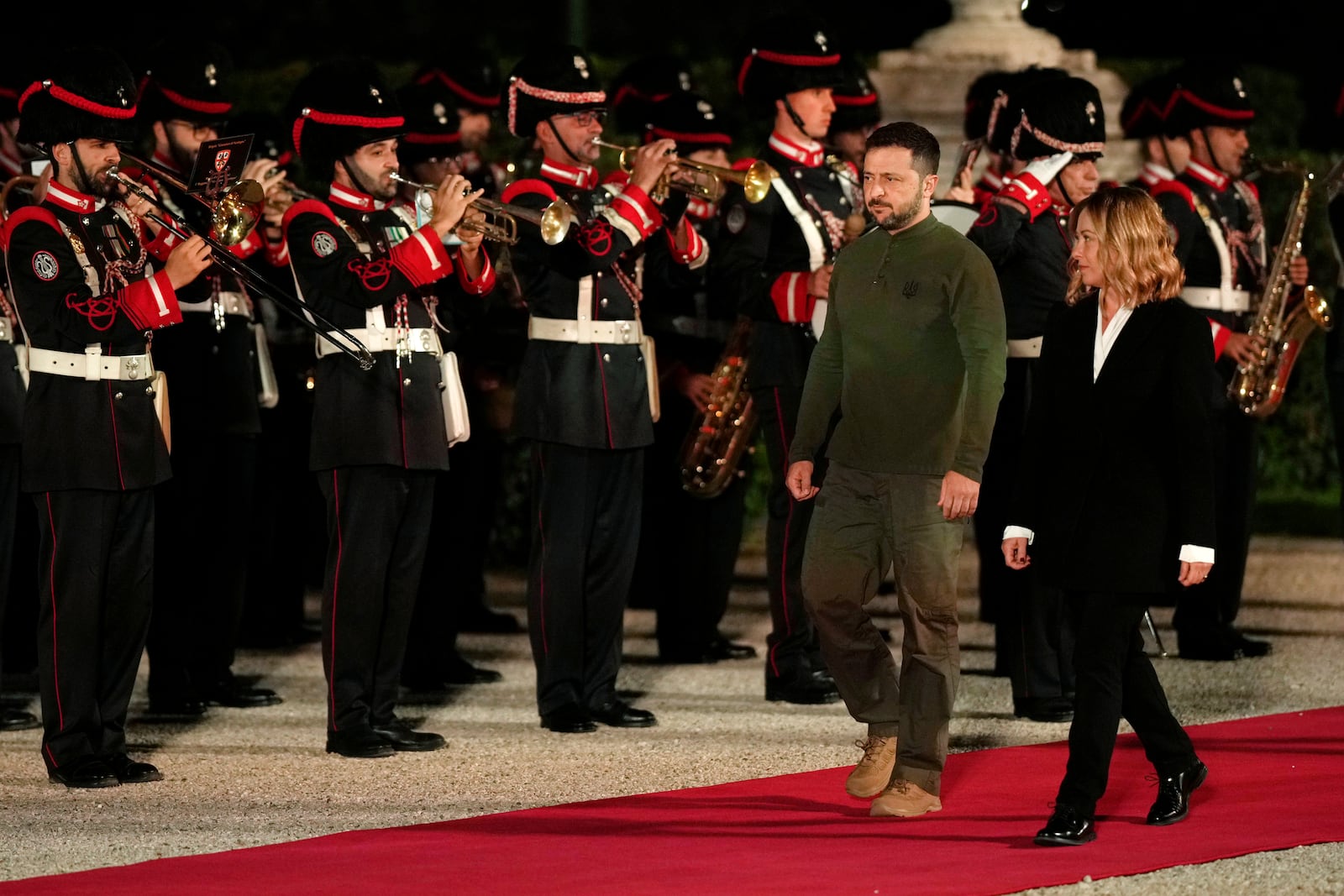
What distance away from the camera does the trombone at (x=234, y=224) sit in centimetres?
755

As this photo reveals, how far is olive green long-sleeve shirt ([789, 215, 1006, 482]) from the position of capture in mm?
6871

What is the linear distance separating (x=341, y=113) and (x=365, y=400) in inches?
36.9

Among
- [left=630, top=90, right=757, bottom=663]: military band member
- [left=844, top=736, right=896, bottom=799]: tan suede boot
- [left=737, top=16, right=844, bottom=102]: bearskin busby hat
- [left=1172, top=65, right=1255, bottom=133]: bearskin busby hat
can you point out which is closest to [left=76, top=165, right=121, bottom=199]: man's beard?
[left=630, top=90, right=757, bottom=663]: military band member

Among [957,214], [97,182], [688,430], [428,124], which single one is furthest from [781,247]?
[97,182]

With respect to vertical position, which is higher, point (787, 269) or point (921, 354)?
point (787, 269)

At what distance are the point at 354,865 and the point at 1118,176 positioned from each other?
8544mm

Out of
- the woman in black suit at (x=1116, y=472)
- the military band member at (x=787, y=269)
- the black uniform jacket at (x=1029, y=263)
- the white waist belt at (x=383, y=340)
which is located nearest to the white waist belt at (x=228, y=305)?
the white waist belt at (x=383, y=340)

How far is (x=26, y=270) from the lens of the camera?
24.4ft

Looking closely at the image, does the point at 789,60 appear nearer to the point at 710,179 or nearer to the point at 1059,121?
the point at 710,179

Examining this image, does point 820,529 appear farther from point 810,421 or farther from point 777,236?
point 777,236

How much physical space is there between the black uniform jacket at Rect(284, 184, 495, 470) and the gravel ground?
1022 mm

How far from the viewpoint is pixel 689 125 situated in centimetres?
978

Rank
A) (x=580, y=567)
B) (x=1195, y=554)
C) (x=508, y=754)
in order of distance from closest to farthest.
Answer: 1. (x=1195, y=554)
2. (x=508, y=754)
3. (x=580, y=567)

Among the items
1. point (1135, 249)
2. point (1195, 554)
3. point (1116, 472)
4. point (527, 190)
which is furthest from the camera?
point (527, 190)
